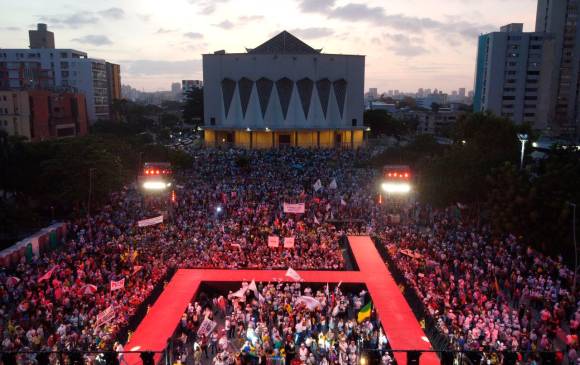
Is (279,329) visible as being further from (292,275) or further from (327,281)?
(327,281)

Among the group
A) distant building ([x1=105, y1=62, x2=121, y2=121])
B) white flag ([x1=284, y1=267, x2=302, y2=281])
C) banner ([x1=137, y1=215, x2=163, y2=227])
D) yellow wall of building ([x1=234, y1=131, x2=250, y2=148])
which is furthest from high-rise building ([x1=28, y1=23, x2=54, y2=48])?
white flag ([x1=284, y1=267, x2=302, y2=281])

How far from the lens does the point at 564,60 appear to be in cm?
9119

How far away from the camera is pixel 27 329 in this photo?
15828 millimetres

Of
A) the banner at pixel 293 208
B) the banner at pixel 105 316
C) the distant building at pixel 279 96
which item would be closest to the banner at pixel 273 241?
the banner at pixel 293 208

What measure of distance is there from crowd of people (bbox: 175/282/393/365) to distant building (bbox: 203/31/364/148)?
46211mm

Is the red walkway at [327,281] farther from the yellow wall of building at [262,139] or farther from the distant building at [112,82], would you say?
the distant building at [112,82]

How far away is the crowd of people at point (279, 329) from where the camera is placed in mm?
14078

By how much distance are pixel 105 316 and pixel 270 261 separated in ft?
28.7

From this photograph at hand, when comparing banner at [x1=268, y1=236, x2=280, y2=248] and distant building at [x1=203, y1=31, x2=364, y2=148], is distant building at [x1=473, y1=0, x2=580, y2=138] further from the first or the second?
banner at [x1=268, y1=236, x2=280, y2=248]

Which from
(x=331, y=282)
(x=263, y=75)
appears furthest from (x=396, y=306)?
(x=263, y=75)

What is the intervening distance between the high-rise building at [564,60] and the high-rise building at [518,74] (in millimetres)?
4061

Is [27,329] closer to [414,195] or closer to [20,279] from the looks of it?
[20,279]

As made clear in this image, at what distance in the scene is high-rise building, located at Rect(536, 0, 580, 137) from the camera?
3477 inches

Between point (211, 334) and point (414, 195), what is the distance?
23488 millimetres
